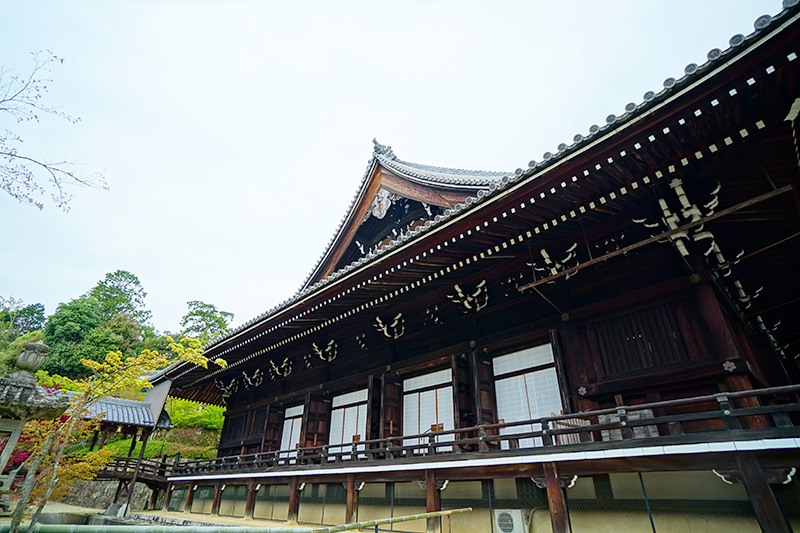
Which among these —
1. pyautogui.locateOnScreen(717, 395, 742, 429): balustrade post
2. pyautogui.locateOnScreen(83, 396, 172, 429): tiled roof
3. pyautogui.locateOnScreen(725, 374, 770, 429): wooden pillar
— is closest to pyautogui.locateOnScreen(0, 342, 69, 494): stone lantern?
pyautogui.locateOnScreen(83, 396, 172, 429): tiled roof

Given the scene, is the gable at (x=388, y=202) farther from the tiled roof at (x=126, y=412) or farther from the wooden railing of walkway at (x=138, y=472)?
the wooden railing of walkway at (x=138, y=472)

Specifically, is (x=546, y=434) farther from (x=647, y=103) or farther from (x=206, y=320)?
(x=206, y=320)

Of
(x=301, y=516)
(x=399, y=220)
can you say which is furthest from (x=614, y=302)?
(x=301, y=516)

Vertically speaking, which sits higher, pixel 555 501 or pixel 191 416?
pixel 191 416

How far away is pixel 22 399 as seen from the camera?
923 cm

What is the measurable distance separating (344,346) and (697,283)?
8.60m

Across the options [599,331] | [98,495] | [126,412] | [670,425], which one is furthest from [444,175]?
[98,495]

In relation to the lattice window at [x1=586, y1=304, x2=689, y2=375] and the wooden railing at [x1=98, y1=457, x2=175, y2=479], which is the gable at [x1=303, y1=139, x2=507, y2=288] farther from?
the wooden railing at [x1=98, y1=457, x2=175, y2=479]

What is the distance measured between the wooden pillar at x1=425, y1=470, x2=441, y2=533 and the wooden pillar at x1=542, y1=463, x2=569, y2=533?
2062 millimetres

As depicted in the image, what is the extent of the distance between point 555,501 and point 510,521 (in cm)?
109

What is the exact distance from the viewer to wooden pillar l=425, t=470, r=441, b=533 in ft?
23.0

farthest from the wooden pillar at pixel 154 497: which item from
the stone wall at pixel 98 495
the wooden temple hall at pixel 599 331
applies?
the wooden temple hall at pixel 599 331

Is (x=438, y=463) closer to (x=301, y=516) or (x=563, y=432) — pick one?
(x=563, y=432)

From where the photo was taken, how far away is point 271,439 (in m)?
13.4
